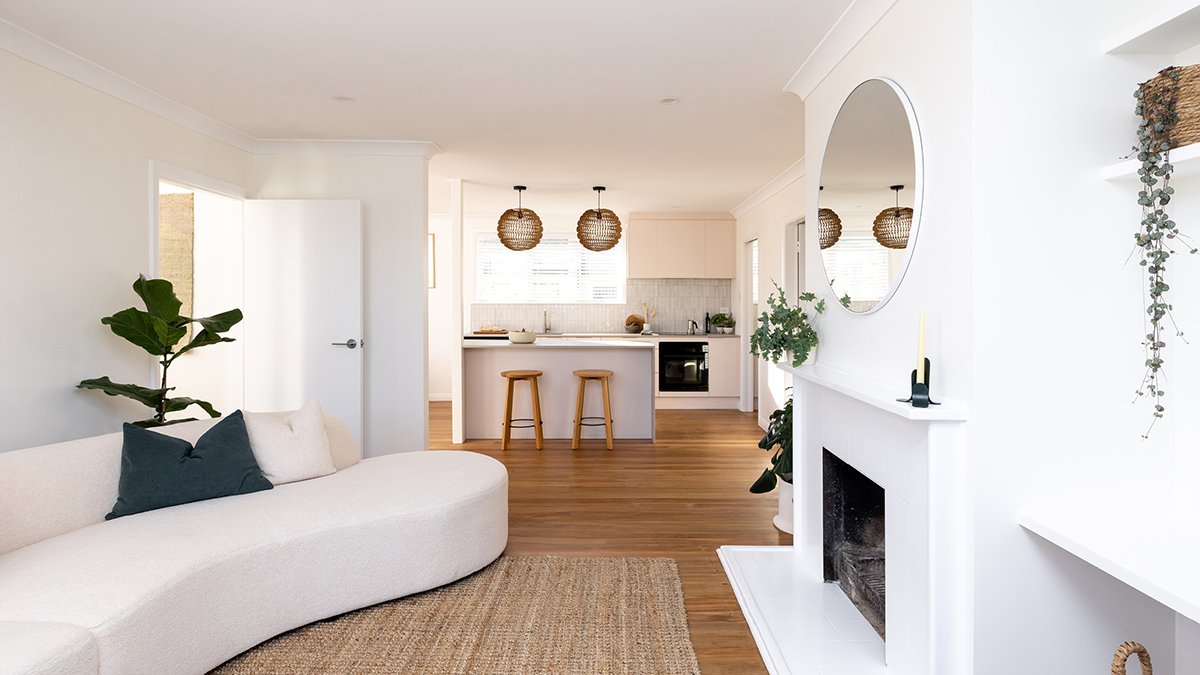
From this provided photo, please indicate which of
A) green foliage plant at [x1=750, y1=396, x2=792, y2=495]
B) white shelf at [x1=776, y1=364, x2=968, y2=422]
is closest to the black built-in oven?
green foliage plant at [x1=750, y1=396, x2=792, y2=495]

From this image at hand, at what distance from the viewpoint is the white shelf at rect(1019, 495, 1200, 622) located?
4.25 ft

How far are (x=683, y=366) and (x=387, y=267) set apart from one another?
4182mm

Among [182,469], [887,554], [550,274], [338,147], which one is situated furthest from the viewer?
[550,274]

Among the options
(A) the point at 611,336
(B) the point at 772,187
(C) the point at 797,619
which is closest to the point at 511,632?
(C) the point at 797,619

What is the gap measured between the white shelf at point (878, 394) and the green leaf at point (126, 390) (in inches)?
119

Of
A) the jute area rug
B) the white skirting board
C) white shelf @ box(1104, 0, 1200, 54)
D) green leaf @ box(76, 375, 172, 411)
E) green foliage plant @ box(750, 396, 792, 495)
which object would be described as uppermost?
white shelf @ box(1104, 0, 1200, 54)

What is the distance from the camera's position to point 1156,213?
1.62 meters

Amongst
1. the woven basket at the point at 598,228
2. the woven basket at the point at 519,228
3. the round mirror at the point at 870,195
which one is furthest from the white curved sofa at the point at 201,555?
the woven basket at the point at 598,228

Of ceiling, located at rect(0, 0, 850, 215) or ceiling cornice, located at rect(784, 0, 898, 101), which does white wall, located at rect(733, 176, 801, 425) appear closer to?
ceiling, located at rect(0, 0, 850, 215)

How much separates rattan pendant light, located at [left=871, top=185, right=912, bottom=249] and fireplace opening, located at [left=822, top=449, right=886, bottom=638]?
965mm

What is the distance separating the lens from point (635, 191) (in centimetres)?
666

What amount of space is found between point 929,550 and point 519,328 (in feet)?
23.6

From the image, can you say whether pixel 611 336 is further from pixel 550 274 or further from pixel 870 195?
pixel 870 195

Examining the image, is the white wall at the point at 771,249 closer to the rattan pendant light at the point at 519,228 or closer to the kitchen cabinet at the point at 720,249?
the kitchen cabinet at the point at 720,249
